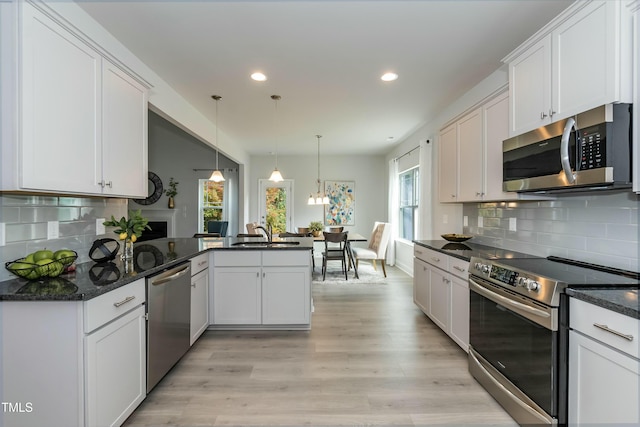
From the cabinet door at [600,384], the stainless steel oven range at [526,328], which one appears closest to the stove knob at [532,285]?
the stainless steel oven range at [526,328]

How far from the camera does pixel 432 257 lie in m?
3.14

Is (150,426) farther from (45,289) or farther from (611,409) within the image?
(611,409)

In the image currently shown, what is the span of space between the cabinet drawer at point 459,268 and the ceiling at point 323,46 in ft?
5.82


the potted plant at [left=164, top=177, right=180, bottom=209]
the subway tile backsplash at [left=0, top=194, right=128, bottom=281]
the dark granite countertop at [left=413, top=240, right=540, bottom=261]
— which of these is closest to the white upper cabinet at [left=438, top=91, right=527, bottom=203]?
the dark granite countertop at [left=413, top=240, right=540, bottom=261]

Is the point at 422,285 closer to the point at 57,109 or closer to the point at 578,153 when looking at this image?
the point at 578,153

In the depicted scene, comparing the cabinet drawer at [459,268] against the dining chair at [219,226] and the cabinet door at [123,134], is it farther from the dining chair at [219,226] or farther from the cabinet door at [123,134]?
the dining chair at [219,226]

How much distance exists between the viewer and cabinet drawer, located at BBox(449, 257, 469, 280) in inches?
97.5

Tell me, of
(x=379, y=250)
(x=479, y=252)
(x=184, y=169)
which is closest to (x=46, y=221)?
(x=479, y=252)

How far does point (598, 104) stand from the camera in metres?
1.62

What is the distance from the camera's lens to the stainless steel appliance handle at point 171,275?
2045 millimetres

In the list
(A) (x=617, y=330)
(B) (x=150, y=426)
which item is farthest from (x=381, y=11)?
(B) (x=150, y=426)

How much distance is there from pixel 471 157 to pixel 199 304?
2.89 m

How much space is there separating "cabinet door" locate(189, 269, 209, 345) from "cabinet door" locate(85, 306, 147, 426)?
756 mm

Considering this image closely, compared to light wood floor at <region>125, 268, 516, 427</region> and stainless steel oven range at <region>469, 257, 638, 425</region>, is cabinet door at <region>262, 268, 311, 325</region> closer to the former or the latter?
light wood floor at <region>125, 268, 516, 427</region>
